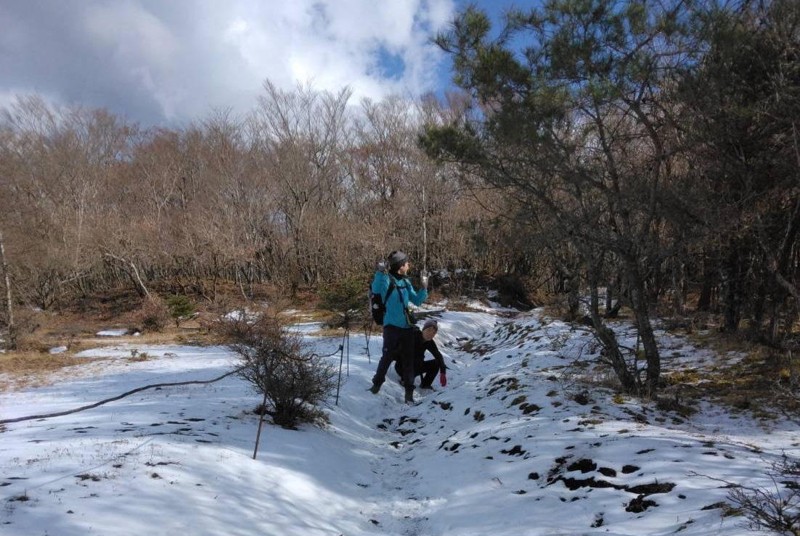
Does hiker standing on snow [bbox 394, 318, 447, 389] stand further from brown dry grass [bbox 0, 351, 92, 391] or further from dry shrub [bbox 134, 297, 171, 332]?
dry shrub [bbox 134, 297, 171, 332]

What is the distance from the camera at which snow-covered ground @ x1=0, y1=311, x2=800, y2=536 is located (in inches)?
112

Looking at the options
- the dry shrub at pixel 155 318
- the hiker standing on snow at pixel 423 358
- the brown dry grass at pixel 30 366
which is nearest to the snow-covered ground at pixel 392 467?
the hiker standing on snow at pixel 423 358

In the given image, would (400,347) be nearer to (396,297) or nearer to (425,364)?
(396,297)

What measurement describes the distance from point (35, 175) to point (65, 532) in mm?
35274

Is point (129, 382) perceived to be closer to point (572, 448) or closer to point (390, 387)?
point (390, 387)

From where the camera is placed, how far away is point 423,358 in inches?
297

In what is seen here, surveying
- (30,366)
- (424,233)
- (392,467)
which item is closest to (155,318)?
(30,366)

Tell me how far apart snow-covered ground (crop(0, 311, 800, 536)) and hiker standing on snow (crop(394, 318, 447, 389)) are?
865mm

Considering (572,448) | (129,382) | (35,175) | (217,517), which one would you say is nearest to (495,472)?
(572,448)

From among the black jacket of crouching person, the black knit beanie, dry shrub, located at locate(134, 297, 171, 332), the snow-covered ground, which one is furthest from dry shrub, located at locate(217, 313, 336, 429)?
dry shrub, located at locate(134, 297, 171, 332)

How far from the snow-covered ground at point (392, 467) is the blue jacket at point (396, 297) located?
138 centimetres

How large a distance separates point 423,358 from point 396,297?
5.49 feet

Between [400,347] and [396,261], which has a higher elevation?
[396,261]

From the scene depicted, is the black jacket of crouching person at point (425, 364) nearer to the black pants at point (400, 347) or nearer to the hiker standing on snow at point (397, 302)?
the black pants at point (400, 347)
